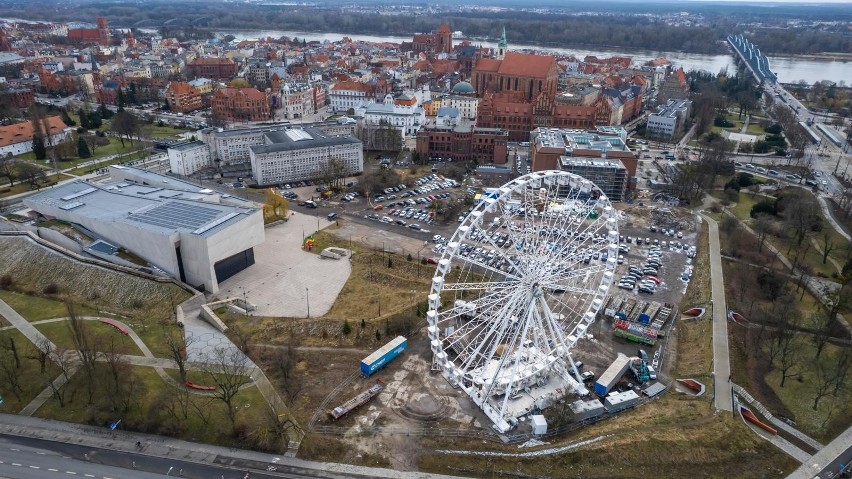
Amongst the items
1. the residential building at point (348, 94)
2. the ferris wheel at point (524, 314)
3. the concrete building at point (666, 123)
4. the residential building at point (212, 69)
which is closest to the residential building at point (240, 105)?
the residential building at point (348, 94)

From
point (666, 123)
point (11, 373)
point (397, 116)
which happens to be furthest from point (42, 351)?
point (666, 123)

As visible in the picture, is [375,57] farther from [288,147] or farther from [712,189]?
[712,189]

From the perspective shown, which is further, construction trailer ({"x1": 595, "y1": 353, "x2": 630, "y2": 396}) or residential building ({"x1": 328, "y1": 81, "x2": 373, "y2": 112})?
residential building ({"x1": 328, "y1": 81, "x2": 373, "y2": 112})

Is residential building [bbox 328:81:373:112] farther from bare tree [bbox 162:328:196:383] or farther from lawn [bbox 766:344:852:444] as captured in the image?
lawn [bbox 766:344:852:444]

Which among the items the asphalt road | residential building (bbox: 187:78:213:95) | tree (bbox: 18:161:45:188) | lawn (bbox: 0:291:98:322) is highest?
residential building (bbox: 187:78:213:95)

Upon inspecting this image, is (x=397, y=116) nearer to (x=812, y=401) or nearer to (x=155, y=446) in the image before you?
(x=155, y=446)

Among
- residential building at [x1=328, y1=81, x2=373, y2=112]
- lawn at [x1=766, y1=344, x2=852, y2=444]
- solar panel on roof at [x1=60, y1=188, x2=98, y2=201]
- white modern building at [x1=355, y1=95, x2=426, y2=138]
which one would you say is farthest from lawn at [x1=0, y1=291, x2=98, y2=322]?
residential building at [x1=328, y1=81, x2=373, y2=112]
